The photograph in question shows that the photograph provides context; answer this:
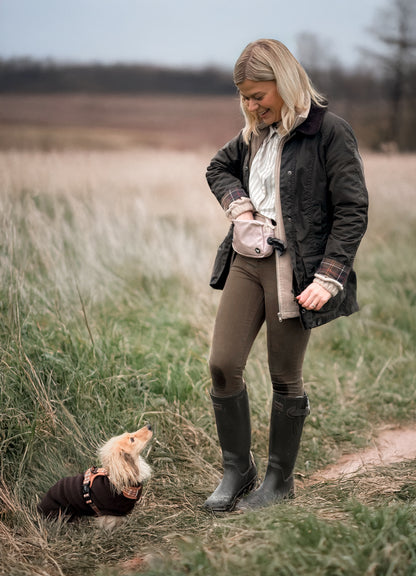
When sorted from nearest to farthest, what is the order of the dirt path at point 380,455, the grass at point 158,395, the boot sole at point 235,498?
1. the grass at point 158,395
2. the boot sole at point 235,498
3. the dirt path at point 380,455

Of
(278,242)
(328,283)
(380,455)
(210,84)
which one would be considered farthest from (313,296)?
(210,84)

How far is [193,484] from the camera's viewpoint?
9.67ft

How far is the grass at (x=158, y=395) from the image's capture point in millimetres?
2158

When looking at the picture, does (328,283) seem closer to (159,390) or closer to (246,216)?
(246,216)

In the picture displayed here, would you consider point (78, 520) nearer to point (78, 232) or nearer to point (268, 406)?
point (268, 406)

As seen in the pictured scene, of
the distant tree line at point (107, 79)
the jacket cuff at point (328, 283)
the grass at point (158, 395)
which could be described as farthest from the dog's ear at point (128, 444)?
the distant tree line at point (107, 79)

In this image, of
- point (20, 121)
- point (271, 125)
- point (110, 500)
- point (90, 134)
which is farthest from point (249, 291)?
point (90, 134)

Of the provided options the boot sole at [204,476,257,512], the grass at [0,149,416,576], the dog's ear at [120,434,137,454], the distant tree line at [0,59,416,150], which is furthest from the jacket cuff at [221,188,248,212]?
the distant tree line at [0,59,416,150]

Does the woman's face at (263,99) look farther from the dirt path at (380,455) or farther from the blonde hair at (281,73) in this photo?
the dirt path at (380,455)

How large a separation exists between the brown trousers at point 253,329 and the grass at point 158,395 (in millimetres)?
592

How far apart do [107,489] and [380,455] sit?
156cm

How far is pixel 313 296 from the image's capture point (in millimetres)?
2318

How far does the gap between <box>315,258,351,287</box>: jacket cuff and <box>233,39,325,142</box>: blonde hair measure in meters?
0.56

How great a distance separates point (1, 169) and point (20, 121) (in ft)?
5.89
